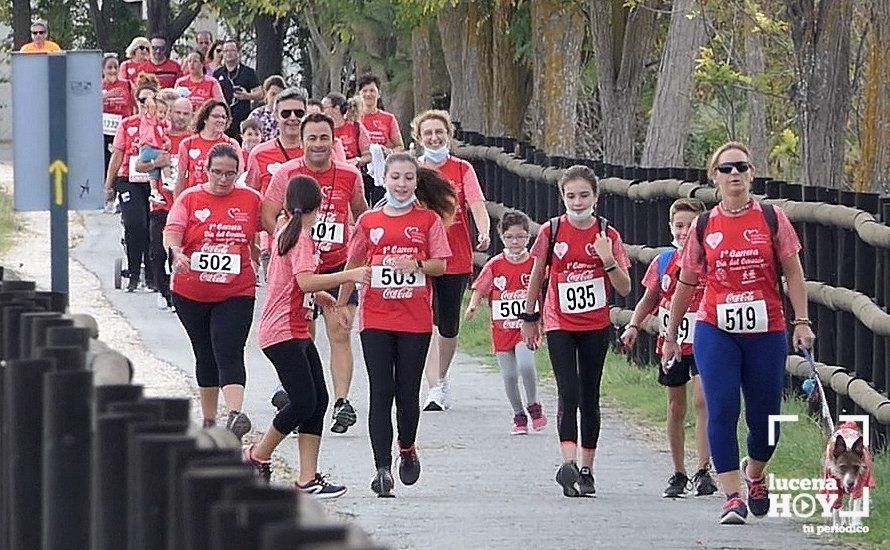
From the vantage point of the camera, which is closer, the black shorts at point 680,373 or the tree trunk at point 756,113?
the black shorts at point 680,373

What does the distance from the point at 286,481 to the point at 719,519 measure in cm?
229

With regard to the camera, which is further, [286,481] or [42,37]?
[42,37]

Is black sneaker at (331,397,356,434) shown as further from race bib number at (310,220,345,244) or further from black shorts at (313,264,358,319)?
race bib number at (310,220,345,244)

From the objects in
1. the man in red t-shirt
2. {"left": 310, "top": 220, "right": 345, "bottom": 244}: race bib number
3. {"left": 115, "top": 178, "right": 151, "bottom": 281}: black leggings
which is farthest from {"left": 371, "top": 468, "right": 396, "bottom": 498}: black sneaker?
{"left": 115, "top": 178, "right": 151, "bottom": 281}: black leggings

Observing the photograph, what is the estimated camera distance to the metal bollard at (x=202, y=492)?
3.81m

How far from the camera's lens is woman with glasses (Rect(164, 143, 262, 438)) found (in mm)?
11758

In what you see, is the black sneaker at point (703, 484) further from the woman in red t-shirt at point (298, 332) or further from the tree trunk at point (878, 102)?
the tree trunk at point (878, 102)

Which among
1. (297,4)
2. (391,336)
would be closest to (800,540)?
(391,336)

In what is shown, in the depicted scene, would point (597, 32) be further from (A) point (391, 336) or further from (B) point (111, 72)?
(A) point (391, 336)

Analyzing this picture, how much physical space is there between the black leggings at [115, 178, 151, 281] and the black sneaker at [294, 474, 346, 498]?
1070cm

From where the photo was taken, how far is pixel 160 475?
4234 millimetres

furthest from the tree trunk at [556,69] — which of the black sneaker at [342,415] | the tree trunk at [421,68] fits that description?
the black sneaker at [342,415]

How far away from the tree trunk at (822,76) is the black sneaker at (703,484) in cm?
535

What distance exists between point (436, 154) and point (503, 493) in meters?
3.53
